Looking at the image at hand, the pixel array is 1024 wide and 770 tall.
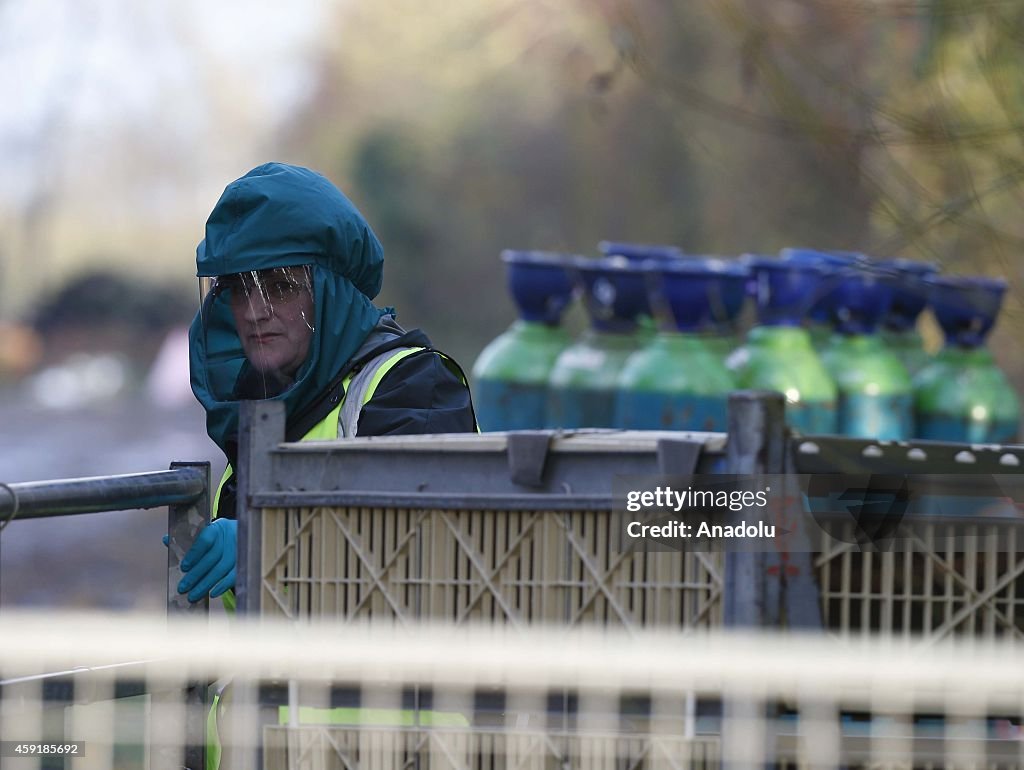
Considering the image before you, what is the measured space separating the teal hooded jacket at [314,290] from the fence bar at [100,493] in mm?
377

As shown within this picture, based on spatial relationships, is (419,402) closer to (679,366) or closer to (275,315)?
(275,315)

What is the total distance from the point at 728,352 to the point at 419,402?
3816mm

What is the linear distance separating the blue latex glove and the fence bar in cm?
7

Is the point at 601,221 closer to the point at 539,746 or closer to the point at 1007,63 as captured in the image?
the point at 1007,63

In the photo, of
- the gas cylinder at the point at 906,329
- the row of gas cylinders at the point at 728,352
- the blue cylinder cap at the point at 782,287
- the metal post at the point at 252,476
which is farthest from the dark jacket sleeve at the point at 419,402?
the gas cylinder at the point at 906,329

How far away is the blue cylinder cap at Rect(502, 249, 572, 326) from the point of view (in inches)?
254

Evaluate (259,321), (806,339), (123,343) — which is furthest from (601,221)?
(259,321)

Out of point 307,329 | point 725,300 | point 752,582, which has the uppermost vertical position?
point 725,300

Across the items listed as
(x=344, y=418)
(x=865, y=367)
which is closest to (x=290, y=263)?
(x=344, y=418)

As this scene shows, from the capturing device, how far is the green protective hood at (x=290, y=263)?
2725 millimetres

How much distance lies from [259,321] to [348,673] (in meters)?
1.11

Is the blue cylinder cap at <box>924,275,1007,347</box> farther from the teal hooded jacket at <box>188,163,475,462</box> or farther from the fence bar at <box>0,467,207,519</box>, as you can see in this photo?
the fence bar at <box>0,467,207,519</box>

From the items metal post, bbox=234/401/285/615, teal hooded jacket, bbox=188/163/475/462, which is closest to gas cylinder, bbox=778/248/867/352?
teal hooded jacket, bbox=188/163/475/462

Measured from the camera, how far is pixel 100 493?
83.6 inches
